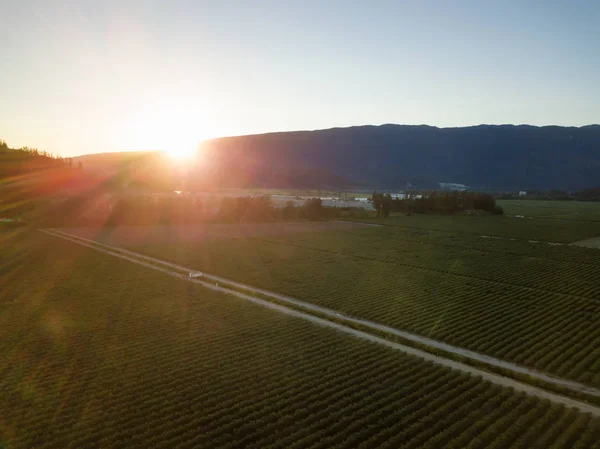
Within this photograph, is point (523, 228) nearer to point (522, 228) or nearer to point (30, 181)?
point (522, 228)

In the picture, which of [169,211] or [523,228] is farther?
[169,211]

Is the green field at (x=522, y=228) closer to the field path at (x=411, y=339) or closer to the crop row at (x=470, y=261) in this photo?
the crop row at (x=470, y=261)

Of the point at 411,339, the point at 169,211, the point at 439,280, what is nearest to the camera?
the point at 411,339

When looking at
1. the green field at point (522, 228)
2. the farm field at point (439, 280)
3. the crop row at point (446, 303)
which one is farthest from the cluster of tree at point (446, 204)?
the crop row at point (446, 303)

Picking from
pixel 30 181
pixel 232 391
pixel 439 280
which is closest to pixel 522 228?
pixel 439 280

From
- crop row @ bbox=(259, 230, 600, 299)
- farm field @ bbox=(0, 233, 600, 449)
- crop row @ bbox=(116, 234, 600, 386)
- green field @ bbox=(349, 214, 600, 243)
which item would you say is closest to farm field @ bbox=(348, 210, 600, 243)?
green field @ bbox=(349, 214, 600, 243)

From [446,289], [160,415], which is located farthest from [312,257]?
[160,415]
